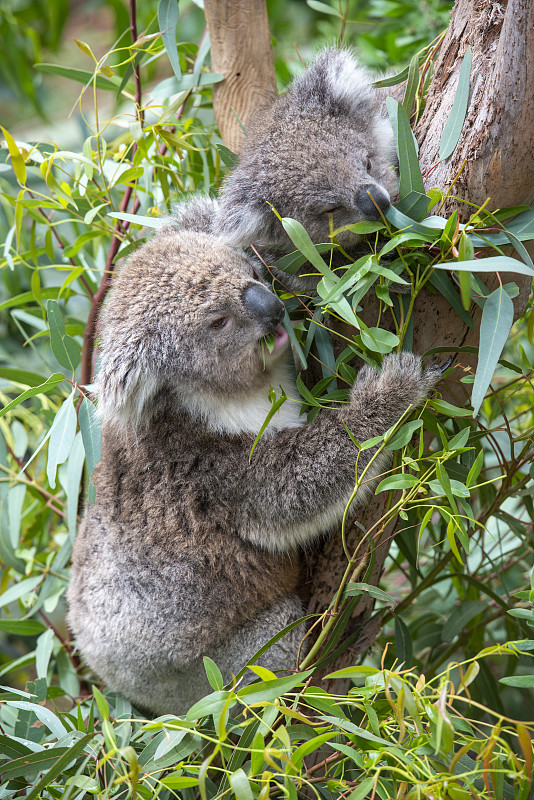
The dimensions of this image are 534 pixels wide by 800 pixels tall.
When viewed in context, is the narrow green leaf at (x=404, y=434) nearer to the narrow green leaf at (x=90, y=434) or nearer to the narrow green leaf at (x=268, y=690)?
the narrow green leaf at (x=268, y=690)

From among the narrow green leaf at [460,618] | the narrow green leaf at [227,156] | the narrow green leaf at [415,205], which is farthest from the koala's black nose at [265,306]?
the narrow green leaf at [460,618]

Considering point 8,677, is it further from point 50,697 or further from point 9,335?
point 50,697

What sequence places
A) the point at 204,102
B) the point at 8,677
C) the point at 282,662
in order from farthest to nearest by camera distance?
1. the point at 8,677
2. the point at 204,102
3. the point at 282,662

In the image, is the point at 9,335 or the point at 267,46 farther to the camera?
the point at 9,335

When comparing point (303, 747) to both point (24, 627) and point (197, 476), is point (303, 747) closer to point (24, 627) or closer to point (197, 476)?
point (197, 476)

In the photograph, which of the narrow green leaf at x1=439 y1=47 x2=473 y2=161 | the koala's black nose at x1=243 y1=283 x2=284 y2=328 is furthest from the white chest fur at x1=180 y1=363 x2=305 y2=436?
the narrow green leaf at x1=439 y1=47 x2=473 y2=161

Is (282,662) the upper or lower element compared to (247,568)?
lower

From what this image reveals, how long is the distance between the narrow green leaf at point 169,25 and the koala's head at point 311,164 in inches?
12.3

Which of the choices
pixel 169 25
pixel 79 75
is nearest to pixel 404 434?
pixel 169 25

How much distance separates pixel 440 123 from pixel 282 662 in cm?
152

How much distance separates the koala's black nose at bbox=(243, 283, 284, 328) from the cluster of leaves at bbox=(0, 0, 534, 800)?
2.4 inches

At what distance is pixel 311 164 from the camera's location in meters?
1.90

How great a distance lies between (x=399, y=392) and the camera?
169 cm

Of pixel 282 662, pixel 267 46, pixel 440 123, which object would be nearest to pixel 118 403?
pixel 282 662
